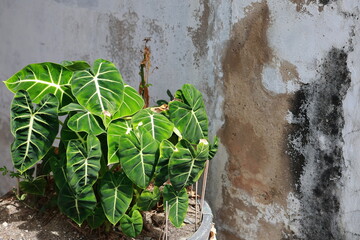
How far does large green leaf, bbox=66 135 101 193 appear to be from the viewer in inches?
84.7

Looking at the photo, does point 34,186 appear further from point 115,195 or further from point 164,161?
point 164,161

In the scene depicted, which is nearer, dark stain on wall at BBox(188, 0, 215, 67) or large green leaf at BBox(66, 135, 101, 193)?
large green leaf at BBox(66, 135, 101, 193)

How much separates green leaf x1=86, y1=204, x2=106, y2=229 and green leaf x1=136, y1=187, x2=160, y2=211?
0.14 meters

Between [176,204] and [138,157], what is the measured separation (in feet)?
0.83

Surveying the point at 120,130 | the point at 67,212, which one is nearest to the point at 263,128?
the point at 120,130

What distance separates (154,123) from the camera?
7.61 ft

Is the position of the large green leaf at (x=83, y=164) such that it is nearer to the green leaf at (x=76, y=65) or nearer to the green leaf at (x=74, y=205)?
the green leaf at (x=74, y=205)

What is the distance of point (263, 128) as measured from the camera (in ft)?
8.79

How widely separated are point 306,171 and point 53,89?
1.07 meters

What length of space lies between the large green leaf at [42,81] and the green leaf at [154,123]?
25 cm

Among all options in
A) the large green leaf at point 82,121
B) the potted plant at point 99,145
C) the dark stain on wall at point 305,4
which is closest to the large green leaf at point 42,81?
the potted plant at point 99,145

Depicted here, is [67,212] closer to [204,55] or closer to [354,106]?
[204,55]

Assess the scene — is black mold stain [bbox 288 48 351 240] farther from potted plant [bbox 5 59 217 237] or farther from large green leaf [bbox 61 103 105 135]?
large green leaf [bbox 61 103 105 135]

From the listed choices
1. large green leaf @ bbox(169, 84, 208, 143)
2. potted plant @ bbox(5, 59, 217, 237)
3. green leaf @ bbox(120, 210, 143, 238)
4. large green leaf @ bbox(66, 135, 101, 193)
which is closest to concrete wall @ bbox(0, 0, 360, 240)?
large green leaf @ bbox(169, 84, 208, 143)
